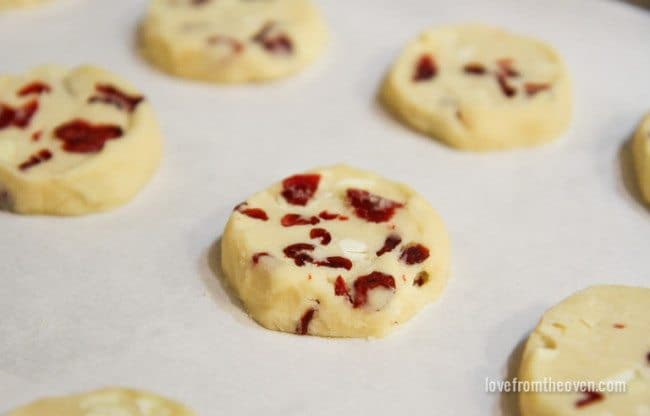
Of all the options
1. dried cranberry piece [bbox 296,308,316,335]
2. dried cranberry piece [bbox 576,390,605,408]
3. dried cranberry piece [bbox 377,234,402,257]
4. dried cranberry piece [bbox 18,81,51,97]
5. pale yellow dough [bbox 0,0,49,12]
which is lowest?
dried cranberry piece [bbox 296,308,316,335]

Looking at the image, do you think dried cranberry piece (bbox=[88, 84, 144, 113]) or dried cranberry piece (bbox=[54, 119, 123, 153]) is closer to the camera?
dried cranberry piece (bbox=[54, 119, 123, 153])

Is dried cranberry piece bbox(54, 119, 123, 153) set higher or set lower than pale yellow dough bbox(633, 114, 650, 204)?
lower

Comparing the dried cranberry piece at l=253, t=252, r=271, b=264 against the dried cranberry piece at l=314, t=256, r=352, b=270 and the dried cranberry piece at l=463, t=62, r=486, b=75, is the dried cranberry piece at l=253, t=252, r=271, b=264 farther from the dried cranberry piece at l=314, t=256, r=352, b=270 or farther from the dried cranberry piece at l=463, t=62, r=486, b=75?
the dried cranberry piece at l=463, t=62, r=486, b=75

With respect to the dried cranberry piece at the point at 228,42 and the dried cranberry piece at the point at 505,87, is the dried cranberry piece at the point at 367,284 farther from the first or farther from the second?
the dried cranberry piece at the point at 228,42

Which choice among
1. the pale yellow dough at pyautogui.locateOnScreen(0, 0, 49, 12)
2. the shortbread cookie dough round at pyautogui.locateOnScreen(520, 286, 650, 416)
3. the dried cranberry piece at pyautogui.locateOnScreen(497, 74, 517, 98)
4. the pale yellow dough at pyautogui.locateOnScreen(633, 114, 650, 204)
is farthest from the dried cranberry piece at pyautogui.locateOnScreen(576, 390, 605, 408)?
the pale yellow dough at pyautogui.locateOnScreen(0, 0, 49, 12)

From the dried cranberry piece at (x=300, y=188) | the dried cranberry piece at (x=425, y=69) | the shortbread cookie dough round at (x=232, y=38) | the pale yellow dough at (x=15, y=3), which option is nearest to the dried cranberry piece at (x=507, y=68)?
the dried cranberry piece at (x=425, y=69)
